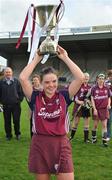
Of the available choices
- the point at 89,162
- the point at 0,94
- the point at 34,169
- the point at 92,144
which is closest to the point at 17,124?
the point at 0,94

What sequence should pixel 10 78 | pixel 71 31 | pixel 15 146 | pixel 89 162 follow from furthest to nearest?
pixel 71 31 → pixel 10 78 → pixel 15 146 → pixel 89 162

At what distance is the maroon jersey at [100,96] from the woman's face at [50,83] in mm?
5966

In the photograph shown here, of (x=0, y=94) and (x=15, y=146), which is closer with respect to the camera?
(x=15, y=146)

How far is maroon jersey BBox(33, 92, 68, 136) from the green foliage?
2729mm

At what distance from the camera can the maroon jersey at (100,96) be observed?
10.6 meters

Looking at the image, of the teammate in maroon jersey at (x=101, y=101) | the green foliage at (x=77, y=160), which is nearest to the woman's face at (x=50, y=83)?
the green foliage at (x=77, y=160)

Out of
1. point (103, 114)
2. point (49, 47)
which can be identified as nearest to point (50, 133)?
point (49, 47)

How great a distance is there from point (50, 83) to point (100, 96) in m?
6.06

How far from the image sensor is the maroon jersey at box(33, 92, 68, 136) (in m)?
4.62

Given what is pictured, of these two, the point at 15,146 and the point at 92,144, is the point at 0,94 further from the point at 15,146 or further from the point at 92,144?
the point at 92,144

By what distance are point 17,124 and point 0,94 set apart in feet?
3.13

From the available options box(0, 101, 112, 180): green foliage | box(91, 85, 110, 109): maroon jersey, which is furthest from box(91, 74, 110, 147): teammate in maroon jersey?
box(0, 101, 112, 180): green foliage

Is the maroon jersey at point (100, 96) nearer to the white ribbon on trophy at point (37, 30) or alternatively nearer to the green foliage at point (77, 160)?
the green foliage at point (77, 160)

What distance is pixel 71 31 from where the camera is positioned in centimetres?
5372
